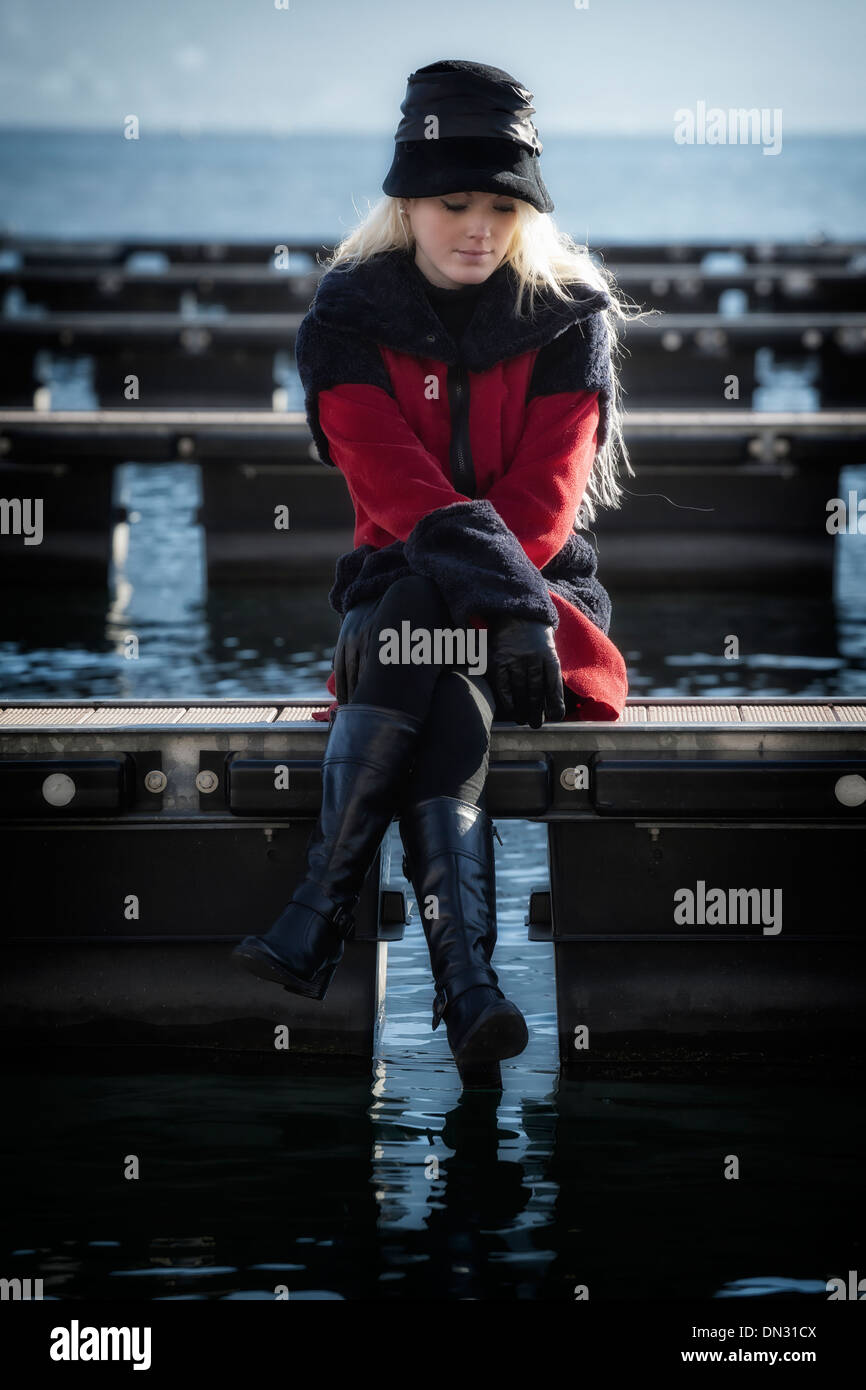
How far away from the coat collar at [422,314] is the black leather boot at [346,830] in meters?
0.70

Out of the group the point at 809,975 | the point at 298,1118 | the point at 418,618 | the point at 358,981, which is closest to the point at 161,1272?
the point at 298,1118

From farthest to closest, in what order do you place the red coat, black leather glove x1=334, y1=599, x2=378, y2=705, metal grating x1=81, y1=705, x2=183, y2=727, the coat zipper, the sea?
metal grating x1=81, y1=705, x2=183, y2=727
the coat zipper
the red coat
black leather glove x1=334, y1=599, x2=378, y2=705
the sea

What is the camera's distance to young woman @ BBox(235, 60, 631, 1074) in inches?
123

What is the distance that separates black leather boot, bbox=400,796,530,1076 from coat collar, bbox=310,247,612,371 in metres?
0.84

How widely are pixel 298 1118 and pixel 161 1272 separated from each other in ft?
2.01

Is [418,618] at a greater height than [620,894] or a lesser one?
greater

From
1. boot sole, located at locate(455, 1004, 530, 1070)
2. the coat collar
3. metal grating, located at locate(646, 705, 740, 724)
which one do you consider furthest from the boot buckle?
the coat collar

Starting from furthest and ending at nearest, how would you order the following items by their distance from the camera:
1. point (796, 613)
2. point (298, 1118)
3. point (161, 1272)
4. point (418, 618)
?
point (796, 613) → point (298, 1118) → point (418, 618) → point (161, 1272)

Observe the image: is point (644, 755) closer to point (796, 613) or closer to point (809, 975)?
point (809, 975)

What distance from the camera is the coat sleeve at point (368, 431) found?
3.36 meters

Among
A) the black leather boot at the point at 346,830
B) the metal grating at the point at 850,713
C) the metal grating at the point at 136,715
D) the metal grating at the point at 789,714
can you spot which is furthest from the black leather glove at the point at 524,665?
the metal grating at the point at 136,715

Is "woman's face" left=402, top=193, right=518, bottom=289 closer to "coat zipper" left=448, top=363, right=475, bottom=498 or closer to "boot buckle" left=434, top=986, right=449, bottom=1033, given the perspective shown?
"coat zipper" left=448, top=363, right=475, bottom=498

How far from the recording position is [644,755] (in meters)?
3.52

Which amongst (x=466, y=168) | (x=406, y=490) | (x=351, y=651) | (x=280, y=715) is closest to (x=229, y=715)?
(x=280, y=715)
